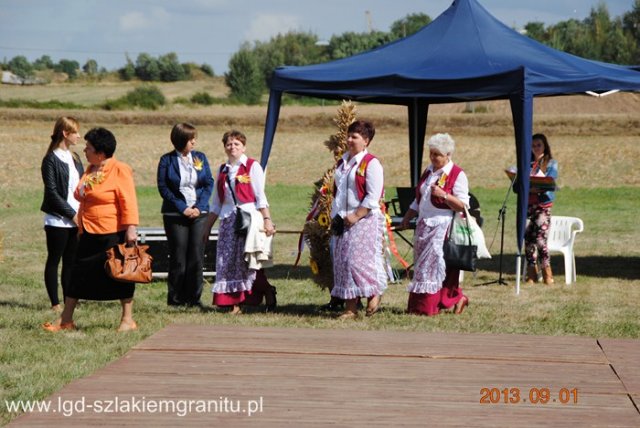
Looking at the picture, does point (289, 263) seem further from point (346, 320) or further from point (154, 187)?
point (154, 187)

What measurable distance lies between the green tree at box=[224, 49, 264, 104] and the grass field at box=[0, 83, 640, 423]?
85.5 ft

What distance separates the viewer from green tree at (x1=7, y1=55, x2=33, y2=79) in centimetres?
10305

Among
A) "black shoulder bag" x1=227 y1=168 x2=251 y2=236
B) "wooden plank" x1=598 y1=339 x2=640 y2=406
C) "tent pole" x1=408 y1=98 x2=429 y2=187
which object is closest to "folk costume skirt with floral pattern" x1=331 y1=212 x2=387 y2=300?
"black shoulder bag" x1=227 y1=168 x2=251 y2=236

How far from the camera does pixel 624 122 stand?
41875 millimetres

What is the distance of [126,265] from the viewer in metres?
7.84

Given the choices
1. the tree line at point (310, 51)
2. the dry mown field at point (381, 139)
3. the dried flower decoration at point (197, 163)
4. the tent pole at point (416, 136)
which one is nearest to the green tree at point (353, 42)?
the tree line at point (310, 51)

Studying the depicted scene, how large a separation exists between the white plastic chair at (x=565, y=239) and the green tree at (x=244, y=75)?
6151 cm

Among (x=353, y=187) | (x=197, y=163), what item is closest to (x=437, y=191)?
(x=353, y=187)

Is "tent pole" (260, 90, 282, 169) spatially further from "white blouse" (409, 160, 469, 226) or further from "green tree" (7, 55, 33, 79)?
"green tree" (7, 55, 33, 79)

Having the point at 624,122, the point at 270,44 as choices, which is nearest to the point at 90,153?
the point at 624,122

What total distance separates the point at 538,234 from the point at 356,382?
6647mm

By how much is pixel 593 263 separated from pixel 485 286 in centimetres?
274

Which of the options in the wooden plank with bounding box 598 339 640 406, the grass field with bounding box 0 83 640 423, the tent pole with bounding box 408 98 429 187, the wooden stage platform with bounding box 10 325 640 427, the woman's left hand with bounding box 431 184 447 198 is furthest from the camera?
the tent pole with bounding box 408 98 429 187

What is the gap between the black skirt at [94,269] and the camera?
26.3 feet
